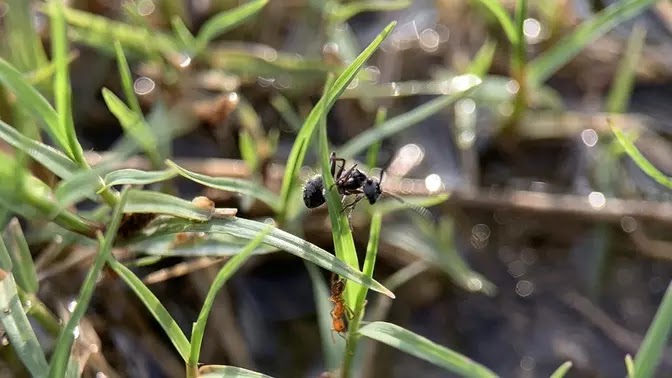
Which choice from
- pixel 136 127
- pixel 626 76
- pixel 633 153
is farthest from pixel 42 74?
pixel 626 76

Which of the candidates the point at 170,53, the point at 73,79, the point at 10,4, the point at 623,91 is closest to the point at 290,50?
the point at 170,53

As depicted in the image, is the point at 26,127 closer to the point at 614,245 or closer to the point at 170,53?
the point at 170,53

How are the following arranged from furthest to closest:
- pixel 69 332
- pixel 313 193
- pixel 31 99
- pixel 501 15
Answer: pixel 501 15, pixel 313 193, pixel 31 99, pixel 69 332

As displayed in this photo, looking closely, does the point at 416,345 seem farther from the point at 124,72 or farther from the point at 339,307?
the point at 124,72

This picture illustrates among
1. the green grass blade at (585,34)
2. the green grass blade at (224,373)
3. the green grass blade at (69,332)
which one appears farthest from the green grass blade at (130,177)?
the green grass blade at (585,34)

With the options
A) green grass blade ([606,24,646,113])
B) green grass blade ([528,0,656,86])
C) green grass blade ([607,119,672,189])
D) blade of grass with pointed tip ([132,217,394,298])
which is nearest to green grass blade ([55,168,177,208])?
blade of grass with pointed tip ([132,217,394,298])

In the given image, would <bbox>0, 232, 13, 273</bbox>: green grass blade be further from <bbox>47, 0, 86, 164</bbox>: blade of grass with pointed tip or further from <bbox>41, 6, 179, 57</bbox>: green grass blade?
<bbox>41, 6, 179, 57</bbox>: green grass blade
